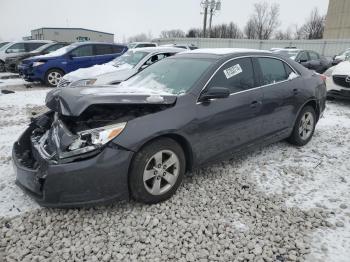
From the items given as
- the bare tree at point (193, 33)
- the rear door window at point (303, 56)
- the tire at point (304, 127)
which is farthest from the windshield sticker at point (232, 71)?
the bare tree at point (193, 33)

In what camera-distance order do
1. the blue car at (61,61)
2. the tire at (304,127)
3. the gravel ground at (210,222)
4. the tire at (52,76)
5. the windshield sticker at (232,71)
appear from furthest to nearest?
the tire at (52,76)
the blue car at (61,61)
the tire at (304,127)
the windshield sticker at (232,71)
the gravel ground at (210,222)

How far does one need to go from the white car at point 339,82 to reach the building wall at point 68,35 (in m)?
35.4

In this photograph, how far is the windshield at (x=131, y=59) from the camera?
28.4ft

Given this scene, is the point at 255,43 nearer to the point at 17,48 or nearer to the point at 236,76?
the point at 17,48

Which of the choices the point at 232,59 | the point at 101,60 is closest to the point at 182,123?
the point at 232,59

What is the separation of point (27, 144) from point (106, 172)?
4.72 feet

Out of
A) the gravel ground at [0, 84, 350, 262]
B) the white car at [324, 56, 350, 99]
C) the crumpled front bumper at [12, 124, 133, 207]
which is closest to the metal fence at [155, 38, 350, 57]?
the white car at [324, 56, 350, 99]

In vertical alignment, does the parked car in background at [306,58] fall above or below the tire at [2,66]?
above

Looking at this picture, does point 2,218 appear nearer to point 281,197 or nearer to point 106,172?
point 106,172

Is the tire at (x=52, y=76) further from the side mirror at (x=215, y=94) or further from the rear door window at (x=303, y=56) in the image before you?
the rear door window at (x=303, y=56)

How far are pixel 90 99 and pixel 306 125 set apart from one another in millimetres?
3792

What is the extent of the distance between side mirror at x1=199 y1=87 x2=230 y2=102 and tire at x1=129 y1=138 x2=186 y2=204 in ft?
2.14

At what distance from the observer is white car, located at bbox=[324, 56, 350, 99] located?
25.9 feet

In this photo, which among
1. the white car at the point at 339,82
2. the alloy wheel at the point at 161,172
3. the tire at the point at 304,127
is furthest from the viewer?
the white car at the point at 339,82
